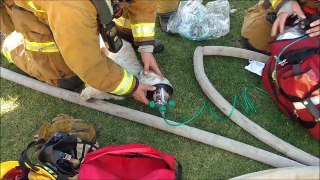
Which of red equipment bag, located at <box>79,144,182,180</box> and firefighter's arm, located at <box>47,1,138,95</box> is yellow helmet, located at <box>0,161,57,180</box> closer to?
red equipment bag, located at <box>79,144,182,180</box>

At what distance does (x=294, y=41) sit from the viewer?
2.93 metres

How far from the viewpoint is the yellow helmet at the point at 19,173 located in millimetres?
2561

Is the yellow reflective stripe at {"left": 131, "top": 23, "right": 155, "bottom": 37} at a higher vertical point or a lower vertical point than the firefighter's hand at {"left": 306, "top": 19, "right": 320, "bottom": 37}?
lower

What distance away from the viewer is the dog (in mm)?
3188

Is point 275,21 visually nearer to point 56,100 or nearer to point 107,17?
point 107,17

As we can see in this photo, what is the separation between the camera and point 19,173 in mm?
2635

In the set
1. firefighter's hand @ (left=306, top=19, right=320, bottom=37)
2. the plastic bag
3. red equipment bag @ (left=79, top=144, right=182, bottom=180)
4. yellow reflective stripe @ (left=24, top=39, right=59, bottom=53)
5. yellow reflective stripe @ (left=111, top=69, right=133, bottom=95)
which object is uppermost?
firefighter's hand @ (left=306, top=19, right=320, bottom=37)

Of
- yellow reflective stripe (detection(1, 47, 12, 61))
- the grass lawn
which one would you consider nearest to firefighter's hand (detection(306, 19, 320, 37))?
the grass lawn

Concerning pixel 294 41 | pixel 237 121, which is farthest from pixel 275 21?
pixel 237 121

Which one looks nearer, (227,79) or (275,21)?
(275,21)

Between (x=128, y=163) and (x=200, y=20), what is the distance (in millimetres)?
1832

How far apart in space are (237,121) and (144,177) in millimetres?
934

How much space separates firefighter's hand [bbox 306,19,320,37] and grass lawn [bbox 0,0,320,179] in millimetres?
635

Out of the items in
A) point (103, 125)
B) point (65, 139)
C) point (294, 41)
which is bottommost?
point (103, 125)
